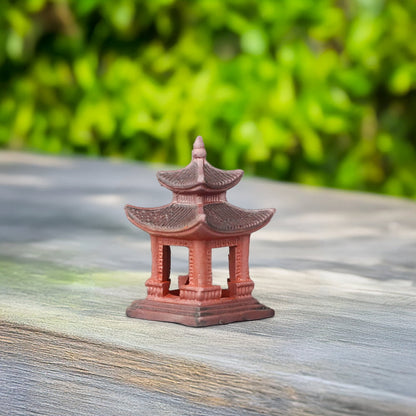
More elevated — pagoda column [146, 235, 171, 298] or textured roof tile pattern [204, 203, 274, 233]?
textured roof tile pattern [204, 203, 274, 233]

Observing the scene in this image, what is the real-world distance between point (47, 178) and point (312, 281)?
1.89 metres

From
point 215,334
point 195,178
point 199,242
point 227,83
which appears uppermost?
point 227,83

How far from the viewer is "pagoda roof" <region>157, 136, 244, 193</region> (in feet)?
4.92

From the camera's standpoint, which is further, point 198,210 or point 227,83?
point 227,83

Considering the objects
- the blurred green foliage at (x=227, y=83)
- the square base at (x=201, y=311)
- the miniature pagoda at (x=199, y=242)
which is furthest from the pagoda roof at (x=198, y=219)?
the blurred green foliage at (x=227, y=83)

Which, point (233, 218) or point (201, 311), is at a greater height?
point (233, 218)

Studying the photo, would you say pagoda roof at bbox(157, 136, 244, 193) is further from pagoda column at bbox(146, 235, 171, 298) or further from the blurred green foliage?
the blurred green foliage

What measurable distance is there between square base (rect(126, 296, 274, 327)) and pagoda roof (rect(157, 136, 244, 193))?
19cm

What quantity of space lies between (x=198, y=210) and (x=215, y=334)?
0.66 ft

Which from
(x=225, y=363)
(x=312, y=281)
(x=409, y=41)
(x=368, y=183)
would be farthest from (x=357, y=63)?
(x=225, y=363)

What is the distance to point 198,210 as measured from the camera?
150 centimetres

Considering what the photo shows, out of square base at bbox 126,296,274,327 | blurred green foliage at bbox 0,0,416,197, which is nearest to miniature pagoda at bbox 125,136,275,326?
square base at bbox 126,296,274,327

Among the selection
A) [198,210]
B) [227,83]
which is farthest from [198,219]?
[227,83]

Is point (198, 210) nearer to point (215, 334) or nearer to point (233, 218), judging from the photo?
point (233, 218)
